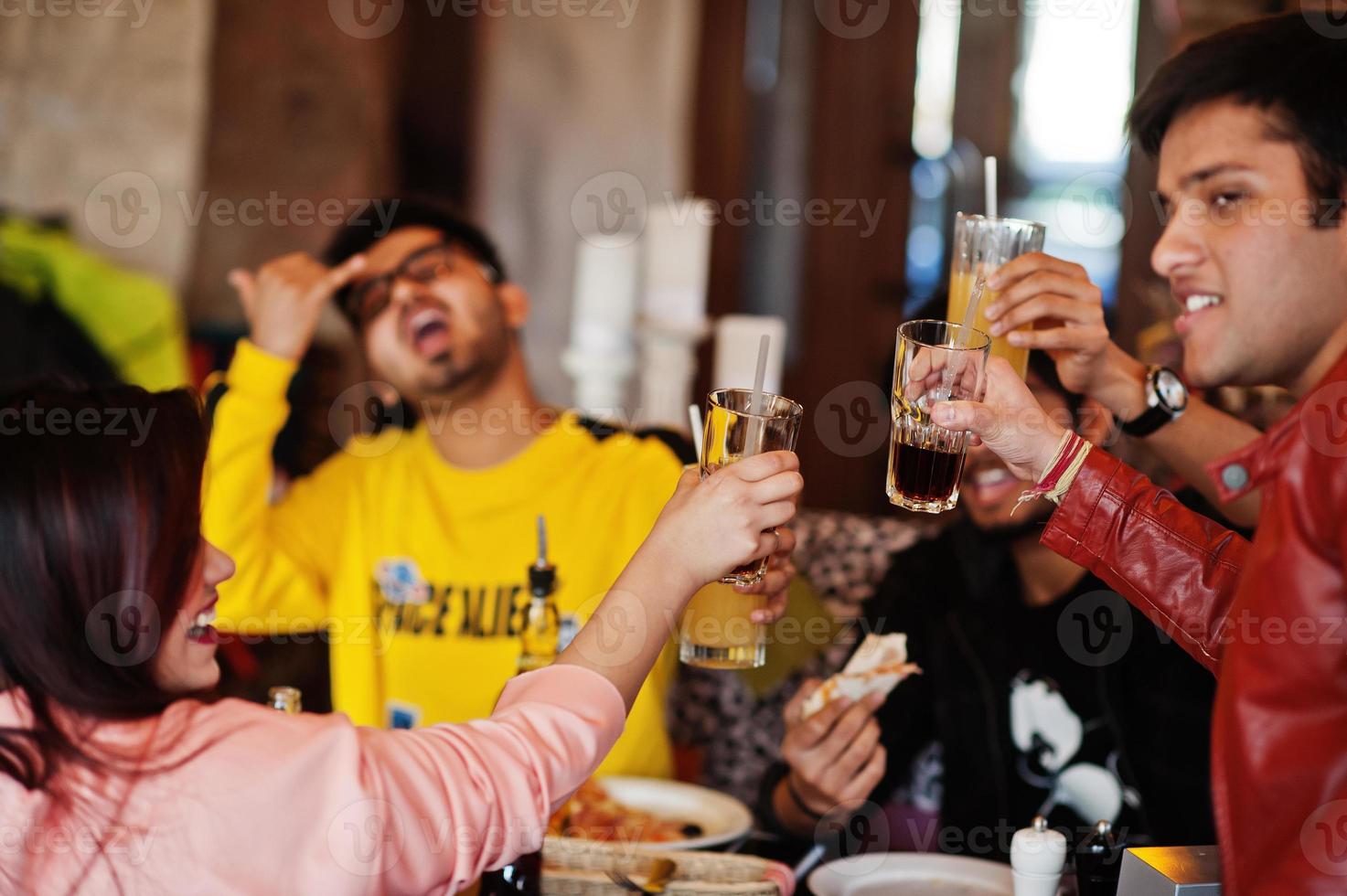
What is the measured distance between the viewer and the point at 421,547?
2266 mm

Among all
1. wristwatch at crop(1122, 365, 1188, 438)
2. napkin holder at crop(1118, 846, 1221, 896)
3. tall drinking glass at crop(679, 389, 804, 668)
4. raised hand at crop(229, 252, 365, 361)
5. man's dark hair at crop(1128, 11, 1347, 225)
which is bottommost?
napkin holder at crop(1118, 846, 1221, 896)

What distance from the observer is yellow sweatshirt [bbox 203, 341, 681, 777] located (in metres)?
2.12

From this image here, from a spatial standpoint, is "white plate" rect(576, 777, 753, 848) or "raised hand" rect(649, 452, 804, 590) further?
"white plate" rect(576, 777, 753, 848)

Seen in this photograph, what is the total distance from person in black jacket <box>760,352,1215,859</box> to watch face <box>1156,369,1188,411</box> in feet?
0.44

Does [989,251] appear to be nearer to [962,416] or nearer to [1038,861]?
[962,416]

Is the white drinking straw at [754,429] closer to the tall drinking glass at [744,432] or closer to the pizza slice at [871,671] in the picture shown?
the tall drinking glass at [744,432]

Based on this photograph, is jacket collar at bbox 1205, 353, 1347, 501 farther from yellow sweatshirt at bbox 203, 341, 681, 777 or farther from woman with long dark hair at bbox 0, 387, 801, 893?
yellow sweatshirt at bbox 203, 341, 681, 777

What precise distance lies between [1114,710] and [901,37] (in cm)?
245

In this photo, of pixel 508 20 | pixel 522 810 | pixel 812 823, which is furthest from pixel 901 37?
pixel 522 810

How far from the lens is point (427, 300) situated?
230 centimetres

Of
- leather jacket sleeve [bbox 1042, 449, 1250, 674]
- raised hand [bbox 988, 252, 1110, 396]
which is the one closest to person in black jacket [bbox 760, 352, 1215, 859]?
raised hand [bbox 988, 252, 1110, 396]


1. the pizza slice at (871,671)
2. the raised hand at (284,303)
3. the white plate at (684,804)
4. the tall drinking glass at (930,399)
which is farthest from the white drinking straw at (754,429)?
the raised hand at (284,303)

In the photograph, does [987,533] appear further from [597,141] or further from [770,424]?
[597,141]

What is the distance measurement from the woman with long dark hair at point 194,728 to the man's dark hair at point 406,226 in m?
1.30
